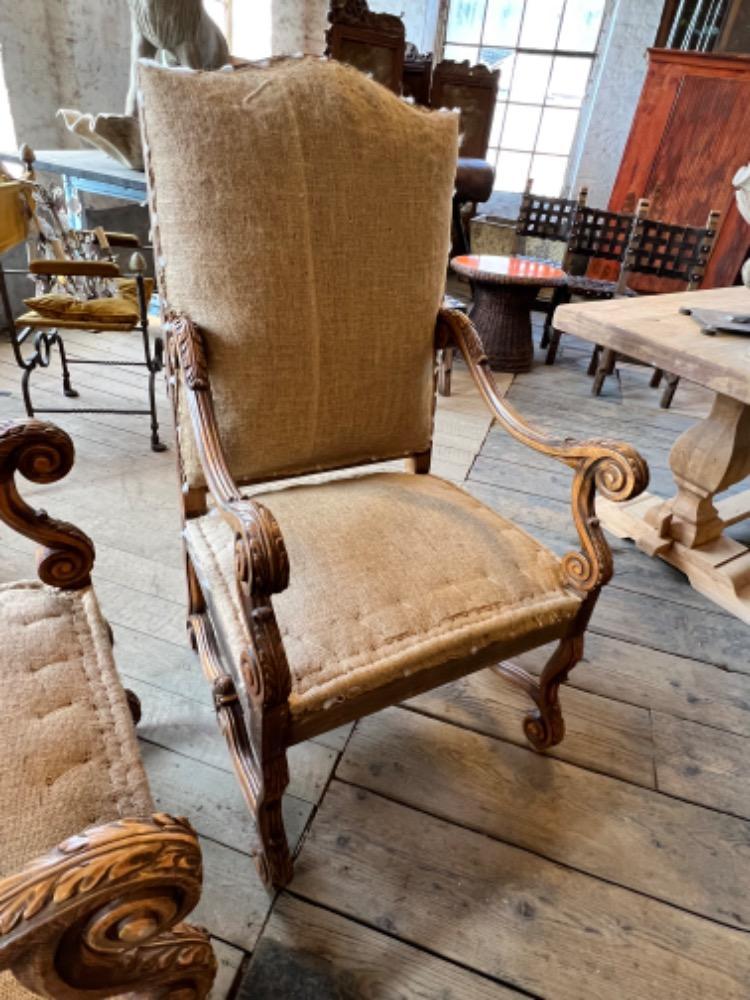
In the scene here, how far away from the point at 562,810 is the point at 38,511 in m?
1.03

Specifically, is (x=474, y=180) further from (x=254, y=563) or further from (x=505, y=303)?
(x=254, y=563)

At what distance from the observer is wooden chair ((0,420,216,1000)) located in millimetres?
360

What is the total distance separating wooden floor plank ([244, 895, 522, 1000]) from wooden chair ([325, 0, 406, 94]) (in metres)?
3.55

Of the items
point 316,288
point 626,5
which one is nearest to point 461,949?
point 316,288

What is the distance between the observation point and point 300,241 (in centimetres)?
97

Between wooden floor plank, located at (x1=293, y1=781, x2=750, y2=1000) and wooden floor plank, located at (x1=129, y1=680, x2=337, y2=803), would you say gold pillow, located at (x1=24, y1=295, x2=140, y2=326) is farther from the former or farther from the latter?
wooden floor plank, located at (x1=293, y1=781, x2=750, y2=1000)

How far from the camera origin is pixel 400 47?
333 centimetres

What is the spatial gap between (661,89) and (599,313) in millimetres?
3327

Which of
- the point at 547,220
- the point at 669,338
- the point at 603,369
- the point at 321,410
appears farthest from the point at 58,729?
the point at 547,220

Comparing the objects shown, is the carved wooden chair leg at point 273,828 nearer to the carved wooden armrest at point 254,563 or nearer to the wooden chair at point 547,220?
the carved wooden armrest at point 254,563

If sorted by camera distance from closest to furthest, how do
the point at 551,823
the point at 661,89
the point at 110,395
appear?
the point at 551,823 < the point at 110,395 < the point at 661,89

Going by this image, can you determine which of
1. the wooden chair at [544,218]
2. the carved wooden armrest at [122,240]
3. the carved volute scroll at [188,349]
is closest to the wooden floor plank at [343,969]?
the carved volute scroll at [188,349]

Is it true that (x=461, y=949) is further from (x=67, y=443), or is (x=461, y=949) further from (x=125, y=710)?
(x=67, y=443)

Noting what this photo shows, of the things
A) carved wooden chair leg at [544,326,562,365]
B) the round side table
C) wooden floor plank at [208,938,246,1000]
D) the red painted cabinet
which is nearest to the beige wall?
the round side table
